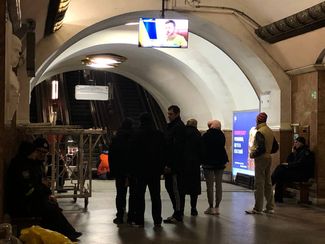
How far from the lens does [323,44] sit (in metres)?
8.91

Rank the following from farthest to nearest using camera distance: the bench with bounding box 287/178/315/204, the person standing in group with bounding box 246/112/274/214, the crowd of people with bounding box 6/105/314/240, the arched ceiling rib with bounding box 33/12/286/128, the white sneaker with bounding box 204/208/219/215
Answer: the arched ceiling rib with bounding box 33/12/286/128 → the bench with bounding box 287/178/315/204 → the white sneaker with bounding box 204/208/219/215 → the person standing in group with bounding box 246/112/274/214 → the crowd of people with bounding box 6/105/314/240

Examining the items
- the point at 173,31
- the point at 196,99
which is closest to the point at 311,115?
the point at 173,31

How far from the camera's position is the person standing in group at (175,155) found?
23.0 feet

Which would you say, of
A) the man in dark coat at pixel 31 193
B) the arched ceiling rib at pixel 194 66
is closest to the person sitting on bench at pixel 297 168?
the arched ceiling rib at pixel 194 66

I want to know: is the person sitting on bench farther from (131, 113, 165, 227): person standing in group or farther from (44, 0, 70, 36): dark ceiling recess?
(44, 0, 70, 36): dark ceiling recess

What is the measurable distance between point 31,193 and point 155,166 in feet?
6.23

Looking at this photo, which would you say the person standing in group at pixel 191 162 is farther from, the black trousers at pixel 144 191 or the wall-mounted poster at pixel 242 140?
the wall-mounted poster at pixel 242 140

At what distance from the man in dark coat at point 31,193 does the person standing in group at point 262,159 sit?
312 centimetres

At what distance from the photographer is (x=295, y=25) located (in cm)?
862

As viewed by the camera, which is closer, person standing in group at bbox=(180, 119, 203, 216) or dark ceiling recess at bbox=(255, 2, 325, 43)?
person standing in group at bbox=(180, 119, 203, 216)

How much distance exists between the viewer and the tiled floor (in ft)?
19.6

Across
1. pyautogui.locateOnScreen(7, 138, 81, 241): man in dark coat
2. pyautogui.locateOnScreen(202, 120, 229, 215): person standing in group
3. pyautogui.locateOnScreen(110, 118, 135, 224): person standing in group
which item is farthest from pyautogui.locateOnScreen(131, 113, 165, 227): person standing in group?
pyautogui.locateOnScreen(202, 120, 229, 215): person standing in group

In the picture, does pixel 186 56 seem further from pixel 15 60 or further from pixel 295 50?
pixel 15 60

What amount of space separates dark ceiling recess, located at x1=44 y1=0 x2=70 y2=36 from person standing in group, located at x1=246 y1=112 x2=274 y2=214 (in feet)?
11.0
